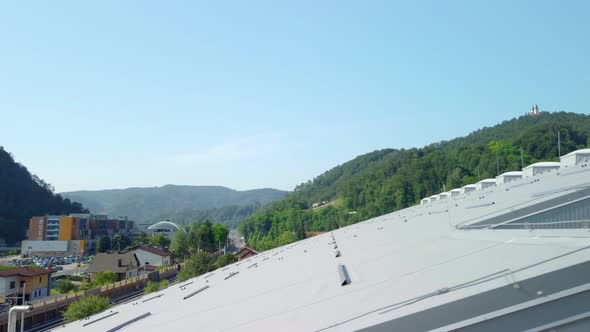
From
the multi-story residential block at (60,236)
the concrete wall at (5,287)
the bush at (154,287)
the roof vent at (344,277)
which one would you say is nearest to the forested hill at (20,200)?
the multi-story residential block at (60,236)

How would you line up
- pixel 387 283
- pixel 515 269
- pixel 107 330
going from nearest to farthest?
1. pixel 515 269
2. pixel 387 283
3. pixel 107 330

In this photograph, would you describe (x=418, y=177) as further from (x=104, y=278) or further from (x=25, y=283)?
(x=25, y=283)

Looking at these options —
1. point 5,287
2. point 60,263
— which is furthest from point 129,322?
point 60,263

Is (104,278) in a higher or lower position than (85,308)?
lower

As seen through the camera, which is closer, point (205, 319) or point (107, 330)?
point (205, 319)

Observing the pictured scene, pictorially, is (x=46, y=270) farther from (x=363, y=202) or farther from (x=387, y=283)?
(x=363, y=202)

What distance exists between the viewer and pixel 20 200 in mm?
80000

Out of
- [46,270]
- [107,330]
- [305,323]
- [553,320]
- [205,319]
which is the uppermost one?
[553,320]

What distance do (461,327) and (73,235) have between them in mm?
67605

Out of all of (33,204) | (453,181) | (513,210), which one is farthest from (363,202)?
(513,210)

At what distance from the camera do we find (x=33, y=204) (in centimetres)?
8162

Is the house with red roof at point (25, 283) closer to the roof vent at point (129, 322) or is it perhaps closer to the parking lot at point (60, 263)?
the parking lot at point (60, 263)

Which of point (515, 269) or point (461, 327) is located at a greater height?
point (515, 269)

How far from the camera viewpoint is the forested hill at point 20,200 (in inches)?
2852
